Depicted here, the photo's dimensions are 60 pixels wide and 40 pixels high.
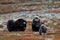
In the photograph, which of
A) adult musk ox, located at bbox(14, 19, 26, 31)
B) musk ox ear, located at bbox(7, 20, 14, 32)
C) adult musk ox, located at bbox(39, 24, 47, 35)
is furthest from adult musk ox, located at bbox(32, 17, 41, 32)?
musk ox ear, located at bbox(7, 20, 14, 32)

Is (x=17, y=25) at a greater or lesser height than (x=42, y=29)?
lesser

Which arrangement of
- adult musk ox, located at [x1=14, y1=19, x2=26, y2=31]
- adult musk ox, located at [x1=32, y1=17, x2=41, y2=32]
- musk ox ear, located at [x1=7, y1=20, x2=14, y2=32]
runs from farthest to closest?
1. musk ox ear, located at [x1=7, y1=20, x2=14, y2=32]
2. adult musk ox, located at [x1=14, y1=19, x2=26, y2=31]
3. adult musk ox, located at [x1=32, y1=17, x2=41, y2=32]

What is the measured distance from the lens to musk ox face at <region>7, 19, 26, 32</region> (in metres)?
14.3

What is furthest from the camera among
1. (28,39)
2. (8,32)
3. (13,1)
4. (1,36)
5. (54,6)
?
(13,1)

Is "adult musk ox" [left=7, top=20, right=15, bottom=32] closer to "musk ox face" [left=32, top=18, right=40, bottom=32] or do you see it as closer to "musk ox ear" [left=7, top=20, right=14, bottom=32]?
"musk ox ear" [left=7, top=20, right=14, bottom=32]

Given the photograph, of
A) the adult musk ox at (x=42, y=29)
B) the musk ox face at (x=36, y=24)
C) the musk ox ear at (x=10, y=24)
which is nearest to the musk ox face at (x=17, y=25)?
the musk ox ear at (x=10, y=24)

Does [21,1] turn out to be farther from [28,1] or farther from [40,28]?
[40,28]

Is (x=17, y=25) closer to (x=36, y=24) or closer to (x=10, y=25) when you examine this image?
(x=10, y=25)

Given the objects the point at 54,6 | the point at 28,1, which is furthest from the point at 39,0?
the point at 54,6

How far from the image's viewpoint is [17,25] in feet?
47.5

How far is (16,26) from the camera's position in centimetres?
1459

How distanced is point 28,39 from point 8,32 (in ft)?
7.09

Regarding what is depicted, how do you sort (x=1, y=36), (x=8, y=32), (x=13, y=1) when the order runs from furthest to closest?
(x=13, y=1) < (x=8, y=32) < (x=1, y=36)

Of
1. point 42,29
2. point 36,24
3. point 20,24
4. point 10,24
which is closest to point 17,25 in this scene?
point 20,24
